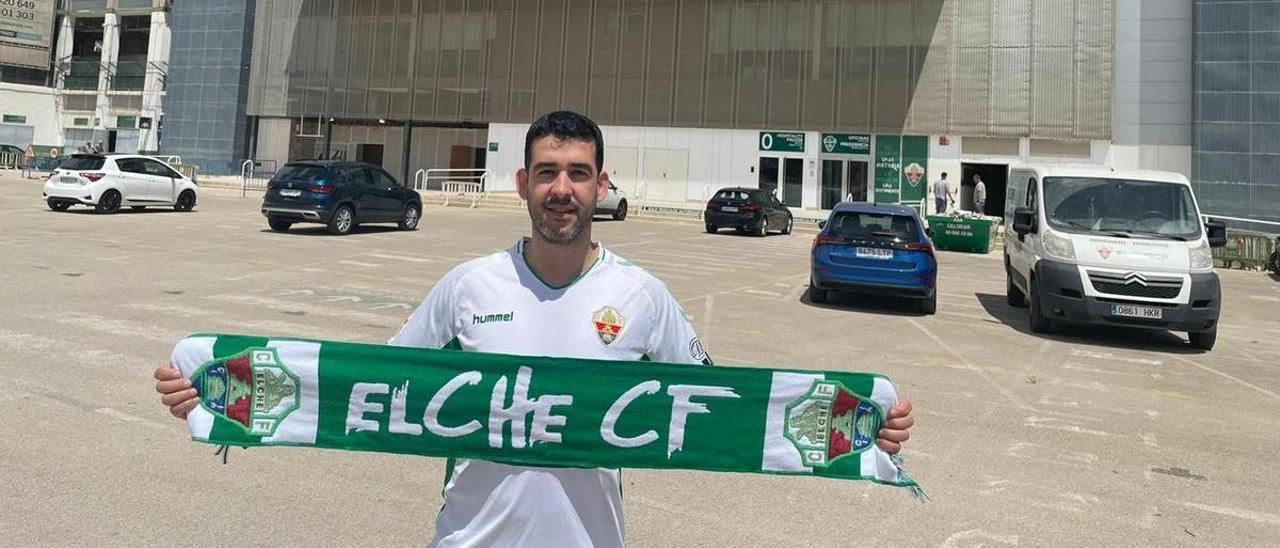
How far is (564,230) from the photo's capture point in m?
2.15

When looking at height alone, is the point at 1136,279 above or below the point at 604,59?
below

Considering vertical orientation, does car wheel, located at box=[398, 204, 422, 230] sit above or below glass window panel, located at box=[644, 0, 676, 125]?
below

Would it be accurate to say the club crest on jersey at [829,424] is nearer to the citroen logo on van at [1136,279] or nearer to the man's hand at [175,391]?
the man's hand at [175,391]

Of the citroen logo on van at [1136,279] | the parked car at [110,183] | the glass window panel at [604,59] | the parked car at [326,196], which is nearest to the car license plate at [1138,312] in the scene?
the citroen logo on van at [1136,279]

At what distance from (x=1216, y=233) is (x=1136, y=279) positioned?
150cm

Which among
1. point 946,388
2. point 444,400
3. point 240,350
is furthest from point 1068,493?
point 240,350

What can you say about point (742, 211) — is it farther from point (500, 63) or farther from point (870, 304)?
point (500, 63)

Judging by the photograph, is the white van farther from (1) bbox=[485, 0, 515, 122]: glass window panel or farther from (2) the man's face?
(1) bbox=[485, 0, 515, 122]: glass window panel

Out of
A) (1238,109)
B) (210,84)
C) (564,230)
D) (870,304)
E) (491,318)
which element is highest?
(210,84)

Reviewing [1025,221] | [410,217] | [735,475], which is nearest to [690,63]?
[410,217]

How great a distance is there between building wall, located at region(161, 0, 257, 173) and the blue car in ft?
147

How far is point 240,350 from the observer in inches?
94.4

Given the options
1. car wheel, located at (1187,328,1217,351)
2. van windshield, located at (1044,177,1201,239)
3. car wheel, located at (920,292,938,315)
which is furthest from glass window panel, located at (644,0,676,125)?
car wheel, located at (1187,328,1217,351)

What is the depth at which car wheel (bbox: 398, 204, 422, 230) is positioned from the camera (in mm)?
21297
